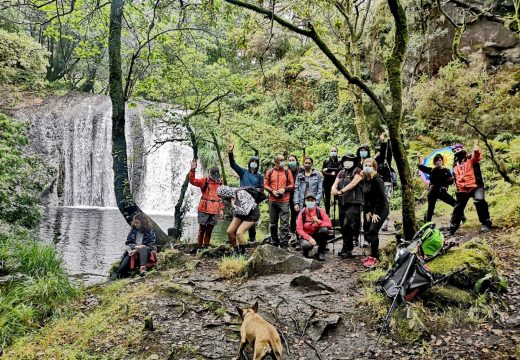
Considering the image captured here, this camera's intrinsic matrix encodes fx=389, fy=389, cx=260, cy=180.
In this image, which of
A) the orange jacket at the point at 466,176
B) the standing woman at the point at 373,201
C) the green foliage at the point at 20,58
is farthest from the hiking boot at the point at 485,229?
the green foliage at the point at 20,58

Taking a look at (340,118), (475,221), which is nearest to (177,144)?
(340,118)

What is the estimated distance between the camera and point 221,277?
6.62 meters

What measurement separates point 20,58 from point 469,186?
20990 mm

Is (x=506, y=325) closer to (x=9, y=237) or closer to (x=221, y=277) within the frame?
(x=221, y=277)

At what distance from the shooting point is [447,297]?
4.65 m

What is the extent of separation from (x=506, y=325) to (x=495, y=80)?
37.7 feet

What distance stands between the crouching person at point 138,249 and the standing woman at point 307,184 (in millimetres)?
3014

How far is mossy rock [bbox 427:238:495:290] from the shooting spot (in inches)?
189

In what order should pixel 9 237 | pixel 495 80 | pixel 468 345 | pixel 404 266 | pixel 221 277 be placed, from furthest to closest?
pixel 495 80 < pixel 9 237 < pixel 221 277 < pixel 404 266 < pixel 468 345

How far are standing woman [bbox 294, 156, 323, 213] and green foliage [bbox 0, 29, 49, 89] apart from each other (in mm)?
14529

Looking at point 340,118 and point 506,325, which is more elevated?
point 340,118

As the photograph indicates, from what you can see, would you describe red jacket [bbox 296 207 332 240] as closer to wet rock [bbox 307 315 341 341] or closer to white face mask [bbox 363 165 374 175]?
white face mask [bbox 363 165 374 175]

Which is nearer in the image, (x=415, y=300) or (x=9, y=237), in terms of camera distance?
(x=415, y=300)

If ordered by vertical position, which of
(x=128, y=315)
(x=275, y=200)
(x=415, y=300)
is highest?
(x=275, y=200)
